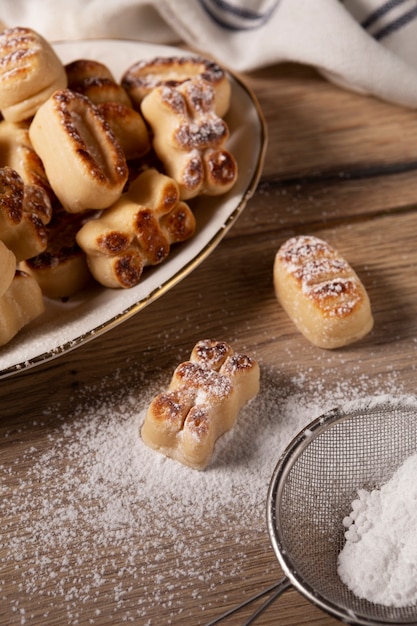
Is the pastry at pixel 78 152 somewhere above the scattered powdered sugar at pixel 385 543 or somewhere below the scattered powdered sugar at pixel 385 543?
above

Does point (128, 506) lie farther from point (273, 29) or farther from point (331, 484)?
point (273, 29)

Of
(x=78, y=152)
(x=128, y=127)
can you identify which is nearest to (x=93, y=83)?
(x=128, y=127)

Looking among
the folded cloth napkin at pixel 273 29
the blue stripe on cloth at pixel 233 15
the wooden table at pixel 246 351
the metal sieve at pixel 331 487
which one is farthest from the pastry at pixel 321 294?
the blue stripe on cloth at pixel 233 15

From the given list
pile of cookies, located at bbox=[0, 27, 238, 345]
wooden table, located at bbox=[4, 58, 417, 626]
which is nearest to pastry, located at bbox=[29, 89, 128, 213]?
pile of cookies, located at bbox=[0, 27, 238, 345]

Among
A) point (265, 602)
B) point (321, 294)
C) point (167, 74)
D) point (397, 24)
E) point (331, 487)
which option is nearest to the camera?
point (265, 602)

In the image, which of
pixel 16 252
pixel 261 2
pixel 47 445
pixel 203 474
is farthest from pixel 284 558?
pixel 261 2

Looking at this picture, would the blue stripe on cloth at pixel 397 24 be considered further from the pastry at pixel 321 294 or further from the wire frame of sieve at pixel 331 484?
the wire frame of sieve at pixel 331 484

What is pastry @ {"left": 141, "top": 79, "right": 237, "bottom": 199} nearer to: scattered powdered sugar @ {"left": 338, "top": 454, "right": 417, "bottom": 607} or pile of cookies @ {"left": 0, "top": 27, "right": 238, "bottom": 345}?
pile of cookies @ {"left": 0, "top": 27, "right": 238, "bottom": 345}
